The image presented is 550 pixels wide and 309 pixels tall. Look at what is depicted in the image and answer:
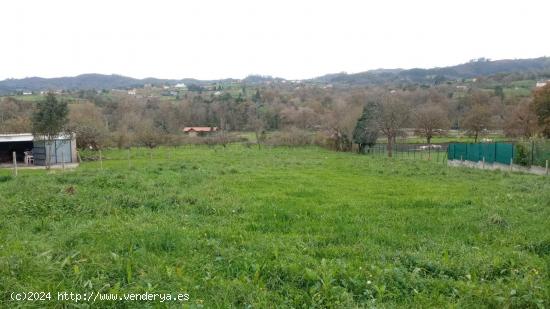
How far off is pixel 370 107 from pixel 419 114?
909 cm

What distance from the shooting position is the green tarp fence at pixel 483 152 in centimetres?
2741

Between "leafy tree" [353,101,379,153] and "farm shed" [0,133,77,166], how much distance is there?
97.6ft

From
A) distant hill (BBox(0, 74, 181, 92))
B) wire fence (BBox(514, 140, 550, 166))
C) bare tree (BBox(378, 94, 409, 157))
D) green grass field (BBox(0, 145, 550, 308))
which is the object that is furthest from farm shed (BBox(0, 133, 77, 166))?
distant hill (BBox(0, 74, 181, 92))

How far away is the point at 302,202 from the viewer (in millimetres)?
11867

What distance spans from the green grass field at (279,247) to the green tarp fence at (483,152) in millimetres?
15943

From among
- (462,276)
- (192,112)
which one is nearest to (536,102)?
(462,276)

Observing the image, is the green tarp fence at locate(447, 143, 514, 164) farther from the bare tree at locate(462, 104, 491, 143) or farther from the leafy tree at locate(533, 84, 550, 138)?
the bare tree at locate(462, 104, 491, 143)

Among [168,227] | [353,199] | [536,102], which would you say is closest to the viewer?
[168,227]

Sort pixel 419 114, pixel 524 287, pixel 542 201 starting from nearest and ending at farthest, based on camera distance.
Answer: pixel 524 287 → pixel 542 201 → pixel 419 114

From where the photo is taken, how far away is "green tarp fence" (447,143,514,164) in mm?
27406

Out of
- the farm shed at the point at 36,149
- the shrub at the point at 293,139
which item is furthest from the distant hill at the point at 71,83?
the farm shed at the point at 36,149

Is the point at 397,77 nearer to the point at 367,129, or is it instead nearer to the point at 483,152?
the point at 367,129

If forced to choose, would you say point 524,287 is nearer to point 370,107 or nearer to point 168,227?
point 168,227

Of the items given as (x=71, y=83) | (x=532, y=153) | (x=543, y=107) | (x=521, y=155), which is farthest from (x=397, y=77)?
(x=532, y=153)
